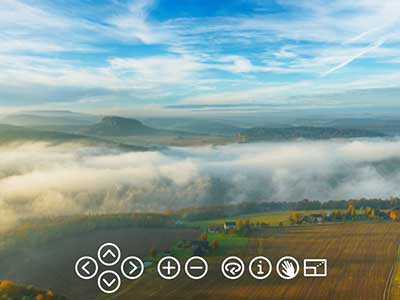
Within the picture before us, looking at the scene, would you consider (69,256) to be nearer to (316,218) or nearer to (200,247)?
(200,247)

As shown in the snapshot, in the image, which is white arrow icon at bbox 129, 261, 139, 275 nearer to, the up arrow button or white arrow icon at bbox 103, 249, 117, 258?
the up arrow button

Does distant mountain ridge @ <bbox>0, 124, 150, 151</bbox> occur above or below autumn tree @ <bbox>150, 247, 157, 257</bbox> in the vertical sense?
above

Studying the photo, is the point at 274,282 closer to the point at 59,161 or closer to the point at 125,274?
the point at 125,274

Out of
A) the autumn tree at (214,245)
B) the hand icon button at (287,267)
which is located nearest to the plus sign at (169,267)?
the autumn tree at (214,245)

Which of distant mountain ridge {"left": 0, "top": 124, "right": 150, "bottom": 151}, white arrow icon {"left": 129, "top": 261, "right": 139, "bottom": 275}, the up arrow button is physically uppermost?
distant mountain ridge {"left": 0, "top": 124, "right": 150, "bottom": 151}

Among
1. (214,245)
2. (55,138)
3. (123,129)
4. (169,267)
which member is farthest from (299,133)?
(169,267)

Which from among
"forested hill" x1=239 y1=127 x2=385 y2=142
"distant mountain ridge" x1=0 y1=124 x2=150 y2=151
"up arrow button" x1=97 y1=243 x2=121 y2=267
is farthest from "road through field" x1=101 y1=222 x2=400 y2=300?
"forested hill" x1=239 y1=127 x2=385 y2=142
